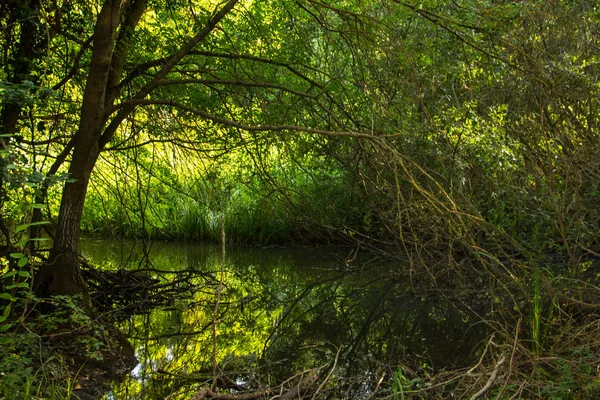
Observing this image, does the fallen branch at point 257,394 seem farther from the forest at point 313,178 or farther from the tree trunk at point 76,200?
the tree trunk at point 76,200

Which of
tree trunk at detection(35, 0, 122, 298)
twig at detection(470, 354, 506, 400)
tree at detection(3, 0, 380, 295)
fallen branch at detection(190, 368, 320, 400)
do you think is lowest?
fallen branch at detection(190, 368, 320, 400)

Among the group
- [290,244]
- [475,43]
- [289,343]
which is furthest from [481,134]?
[290,244]

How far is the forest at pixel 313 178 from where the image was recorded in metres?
4.79

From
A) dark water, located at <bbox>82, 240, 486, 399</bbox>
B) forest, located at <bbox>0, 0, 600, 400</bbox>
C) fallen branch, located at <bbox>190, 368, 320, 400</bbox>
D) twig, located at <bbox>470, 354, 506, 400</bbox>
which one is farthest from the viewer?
dark water, located at <bbox>82, 240, 486, 399</bbox>

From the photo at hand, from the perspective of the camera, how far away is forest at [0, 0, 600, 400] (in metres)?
4.79

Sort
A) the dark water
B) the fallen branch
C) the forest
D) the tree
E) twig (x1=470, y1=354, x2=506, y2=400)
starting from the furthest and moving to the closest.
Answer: the tree < the dark water < the forest < the fallen branch < twig (x1=470, y1=354, x2=506, y2=400)

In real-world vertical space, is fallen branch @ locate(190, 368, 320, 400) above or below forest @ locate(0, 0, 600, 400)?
below

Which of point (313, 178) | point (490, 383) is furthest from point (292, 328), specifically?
point (490, 383)

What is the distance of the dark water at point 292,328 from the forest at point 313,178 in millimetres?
34

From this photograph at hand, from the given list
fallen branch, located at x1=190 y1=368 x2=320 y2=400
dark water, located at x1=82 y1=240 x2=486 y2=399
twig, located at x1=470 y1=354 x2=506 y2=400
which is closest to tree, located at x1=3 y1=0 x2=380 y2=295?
dark water, located at x1=82 y1=240 x2=486 y2=399

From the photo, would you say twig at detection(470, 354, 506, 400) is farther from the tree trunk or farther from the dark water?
the tree trunk

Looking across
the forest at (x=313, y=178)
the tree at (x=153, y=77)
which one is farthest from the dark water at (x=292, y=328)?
the tree at (x=153, y=77)

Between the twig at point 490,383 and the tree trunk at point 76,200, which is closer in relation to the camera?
the twig at point 490,383

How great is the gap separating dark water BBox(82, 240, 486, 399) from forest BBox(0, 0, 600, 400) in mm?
34
